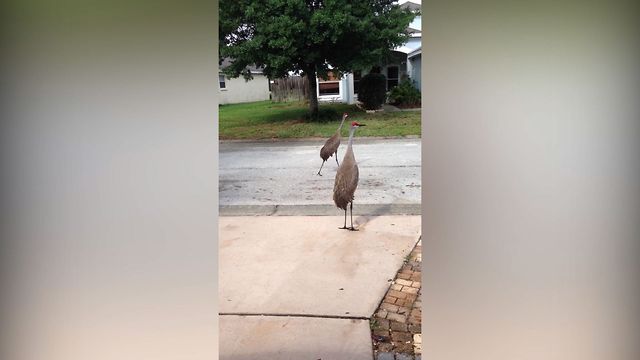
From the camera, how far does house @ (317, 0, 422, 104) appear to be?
44.8 feet

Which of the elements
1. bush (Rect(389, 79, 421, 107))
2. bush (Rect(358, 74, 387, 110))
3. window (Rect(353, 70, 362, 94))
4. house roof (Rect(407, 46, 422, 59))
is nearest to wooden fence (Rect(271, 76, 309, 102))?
window (Rect(353, 70, 362, 94))

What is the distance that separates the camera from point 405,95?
13336 mm

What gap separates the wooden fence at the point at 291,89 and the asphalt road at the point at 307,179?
16.7 ft

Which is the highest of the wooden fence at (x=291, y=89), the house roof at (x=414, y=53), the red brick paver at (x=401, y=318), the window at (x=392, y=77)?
the house roof at (x=414, y=53)

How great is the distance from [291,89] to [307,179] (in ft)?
29.3

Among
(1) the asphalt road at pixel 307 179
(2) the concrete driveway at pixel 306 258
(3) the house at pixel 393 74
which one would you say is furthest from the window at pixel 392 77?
(2) the concrete driveway at pixel 306 258

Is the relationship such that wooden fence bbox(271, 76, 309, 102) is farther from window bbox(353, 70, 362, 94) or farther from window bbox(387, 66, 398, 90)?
window bbox(387, 66, 398, 90)

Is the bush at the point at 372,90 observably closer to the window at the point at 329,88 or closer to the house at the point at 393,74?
the house at the point at 393,74

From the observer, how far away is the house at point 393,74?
13.6 m

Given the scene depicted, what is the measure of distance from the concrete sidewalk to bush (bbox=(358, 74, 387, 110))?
8906mm
